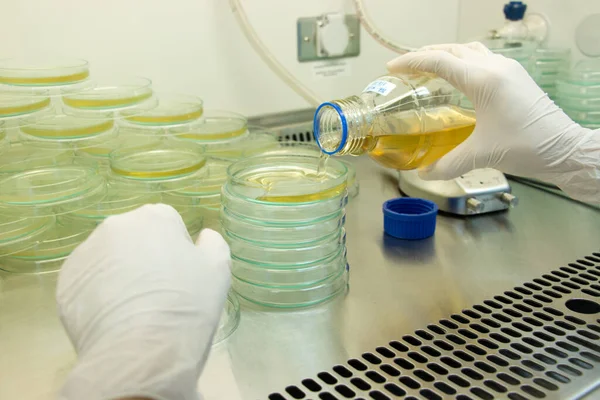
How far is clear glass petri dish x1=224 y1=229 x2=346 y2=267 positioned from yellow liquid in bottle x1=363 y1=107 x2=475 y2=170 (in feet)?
0.67

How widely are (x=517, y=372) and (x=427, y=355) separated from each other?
0.47ft

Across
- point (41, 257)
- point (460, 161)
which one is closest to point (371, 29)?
point (460, 161)

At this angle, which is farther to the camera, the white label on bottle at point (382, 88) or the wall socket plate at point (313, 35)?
the wall socket plate at point (313, 35)

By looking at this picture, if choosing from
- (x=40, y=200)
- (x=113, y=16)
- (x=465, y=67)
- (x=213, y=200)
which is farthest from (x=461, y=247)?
(x=113, y=16)

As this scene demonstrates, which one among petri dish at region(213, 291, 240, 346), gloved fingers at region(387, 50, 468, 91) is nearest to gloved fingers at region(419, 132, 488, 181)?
gloved fingers at region(387, 50, 468, 91)

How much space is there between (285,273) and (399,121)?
0.39 metres

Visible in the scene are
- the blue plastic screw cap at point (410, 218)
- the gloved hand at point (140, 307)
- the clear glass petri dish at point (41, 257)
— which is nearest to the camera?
the gloved hand at point (140, 307)

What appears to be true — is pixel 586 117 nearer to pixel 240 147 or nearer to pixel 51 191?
pixel 240 147

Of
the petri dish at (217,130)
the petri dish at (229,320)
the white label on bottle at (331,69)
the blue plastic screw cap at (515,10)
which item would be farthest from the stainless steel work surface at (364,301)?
the blue plastic screw cap at (515,10)

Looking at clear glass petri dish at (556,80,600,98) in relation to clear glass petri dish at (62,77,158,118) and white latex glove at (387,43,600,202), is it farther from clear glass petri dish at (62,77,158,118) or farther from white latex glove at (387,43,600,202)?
clear glass petri dish at (62,77,158,118)

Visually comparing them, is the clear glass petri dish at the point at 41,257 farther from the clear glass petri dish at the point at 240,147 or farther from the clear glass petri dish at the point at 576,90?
the clear glass petri dish at the point at 576,90

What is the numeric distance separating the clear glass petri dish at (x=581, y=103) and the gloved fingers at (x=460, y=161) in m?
0.69

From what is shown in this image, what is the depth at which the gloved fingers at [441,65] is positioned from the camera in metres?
1.16

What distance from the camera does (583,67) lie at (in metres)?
1.76
